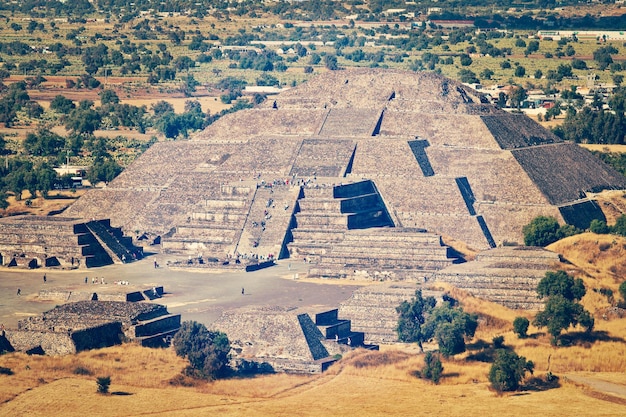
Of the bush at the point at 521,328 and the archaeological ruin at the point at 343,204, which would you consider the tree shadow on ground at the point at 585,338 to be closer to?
the bush at the point at 521,328

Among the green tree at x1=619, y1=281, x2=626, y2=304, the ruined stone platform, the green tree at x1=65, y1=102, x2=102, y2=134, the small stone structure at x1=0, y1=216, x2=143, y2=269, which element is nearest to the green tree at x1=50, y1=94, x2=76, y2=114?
the green tree at x1=65, y1=102, x2=102, y2=134

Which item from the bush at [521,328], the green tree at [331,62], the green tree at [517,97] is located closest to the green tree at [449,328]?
the bush at [521,328]

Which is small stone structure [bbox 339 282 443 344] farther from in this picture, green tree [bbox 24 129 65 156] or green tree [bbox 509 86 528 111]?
green tree [bbox 509 86 528 111]

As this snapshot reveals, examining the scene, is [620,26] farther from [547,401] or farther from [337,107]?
[547,401]

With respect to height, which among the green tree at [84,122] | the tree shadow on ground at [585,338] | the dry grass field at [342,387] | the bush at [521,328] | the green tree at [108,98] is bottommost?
the dry grass field at [342,387]

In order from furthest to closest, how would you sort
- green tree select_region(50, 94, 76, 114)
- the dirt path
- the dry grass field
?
green tree select_region(50, 94, 76, 114) → the dirt path → the dry grass field

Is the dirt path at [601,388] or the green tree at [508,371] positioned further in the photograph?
the green tree at [508,371]
